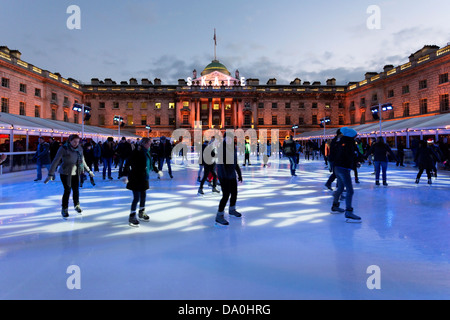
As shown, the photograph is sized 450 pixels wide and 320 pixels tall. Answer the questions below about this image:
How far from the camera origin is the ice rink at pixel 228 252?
8.58 ft

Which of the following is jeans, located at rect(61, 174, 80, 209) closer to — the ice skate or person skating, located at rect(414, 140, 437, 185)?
the ice skate

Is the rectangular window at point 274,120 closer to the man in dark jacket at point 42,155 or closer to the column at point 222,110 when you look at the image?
the column at point 222,110

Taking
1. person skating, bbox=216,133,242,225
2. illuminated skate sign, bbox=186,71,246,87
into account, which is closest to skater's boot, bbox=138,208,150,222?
person skating, bbox=216,133,242,225

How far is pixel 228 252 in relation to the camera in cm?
358

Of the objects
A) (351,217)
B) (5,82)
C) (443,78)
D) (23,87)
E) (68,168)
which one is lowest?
(351,217)

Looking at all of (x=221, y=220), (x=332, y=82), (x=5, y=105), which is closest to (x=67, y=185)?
(x=221, y=220)

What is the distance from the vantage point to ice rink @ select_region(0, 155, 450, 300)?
2.62 m

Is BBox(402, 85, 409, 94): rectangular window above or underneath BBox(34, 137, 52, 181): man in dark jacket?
above

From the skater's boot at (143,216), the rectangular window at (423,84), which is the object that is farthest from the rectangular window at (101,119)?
the skater's boot at (143,216)

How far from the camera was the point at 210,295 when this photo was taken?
251 cm

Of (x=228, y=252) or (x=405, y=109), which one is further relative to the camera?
(x=405, y=109)

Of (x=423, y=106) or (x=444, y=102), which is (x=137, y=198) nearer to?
(x=444, y=102)
